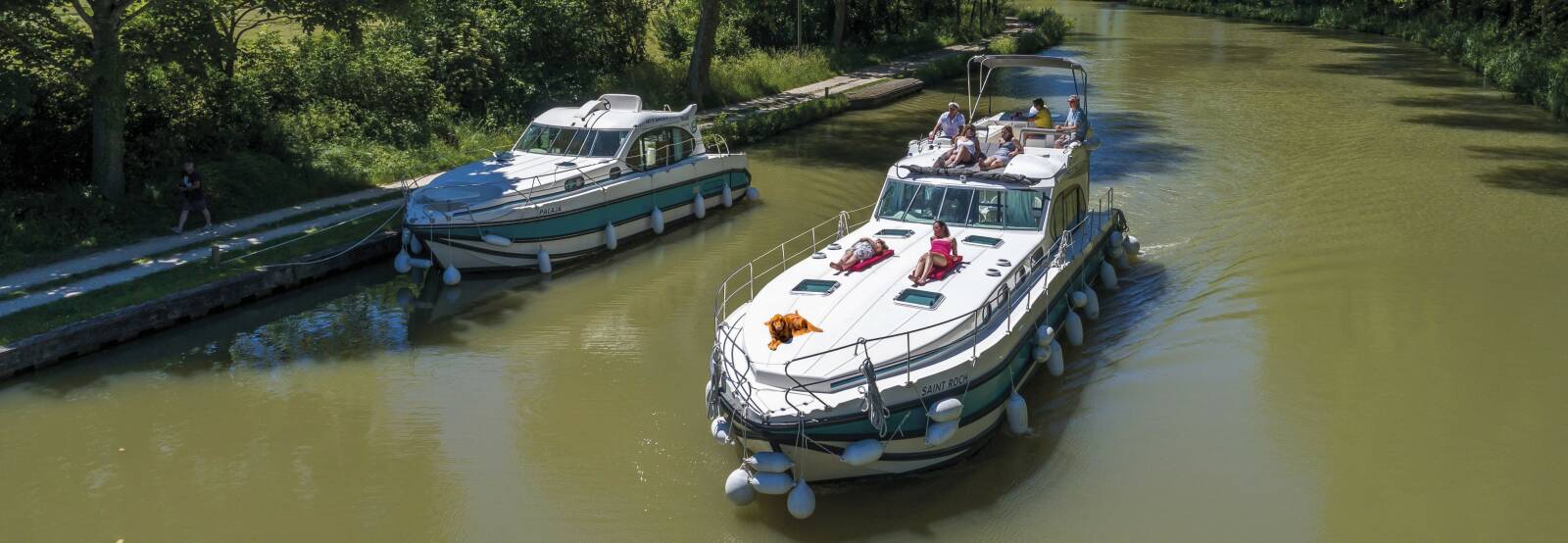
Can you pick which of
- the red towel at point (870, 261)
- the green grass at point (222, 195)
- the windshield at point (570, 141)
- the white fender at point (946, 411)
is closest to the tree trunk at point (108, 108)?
the green grass at point (222, 195)

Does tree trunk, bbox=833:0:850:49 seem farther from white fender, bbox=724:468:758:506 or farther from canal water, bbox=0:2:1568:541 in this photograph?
white fender, bbox=724:468:758:506

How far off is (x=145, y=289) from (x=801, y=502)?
11341mm

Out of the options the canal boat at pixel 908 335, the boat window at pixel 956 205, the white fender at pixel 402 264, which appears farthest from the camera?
the white fender at pixel 402 264

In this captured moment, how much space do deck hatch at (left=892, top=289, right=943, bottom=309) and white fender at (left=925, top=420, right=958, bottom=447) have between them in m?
1.98

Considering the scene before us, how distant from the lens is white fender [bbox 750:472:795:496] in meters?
11.5

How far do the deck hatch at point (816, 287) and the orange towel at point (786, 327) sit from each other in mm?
1023

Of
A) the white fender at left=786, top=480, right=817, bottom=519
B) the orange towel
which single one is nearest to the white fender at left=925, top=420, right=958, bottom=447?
the white fender at left=786, top=480, right=817, bottom=519

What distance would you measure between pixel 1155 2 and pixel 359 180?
226ft

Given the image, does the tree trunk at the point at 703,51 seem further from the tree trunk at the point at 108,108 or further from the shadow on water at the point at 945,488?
the shadow on water at the point at 945,488

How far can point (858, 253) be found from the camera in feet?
49.6

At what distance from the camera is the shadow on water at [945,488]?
11.8m

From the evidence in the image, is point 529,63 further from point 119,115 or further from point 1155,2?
point 1155,2

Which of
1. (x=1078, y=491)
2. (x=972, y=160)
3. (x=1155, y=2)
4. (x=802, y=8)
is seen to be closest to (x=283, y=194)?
(x=972, y=160)

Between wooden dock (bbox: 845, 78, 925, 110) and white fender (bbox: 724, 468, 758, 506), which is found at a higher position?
wooden dock (bbox: 845, 78, 925, 110)
